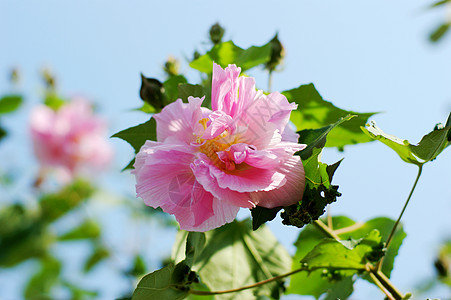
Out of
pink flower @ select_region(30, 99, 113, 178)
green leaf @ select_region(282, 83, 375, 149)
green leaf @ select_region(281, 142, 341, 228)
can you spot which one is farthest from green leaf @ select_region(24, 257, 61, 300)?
green leaf @ select_region(281, 142, 341, 228)

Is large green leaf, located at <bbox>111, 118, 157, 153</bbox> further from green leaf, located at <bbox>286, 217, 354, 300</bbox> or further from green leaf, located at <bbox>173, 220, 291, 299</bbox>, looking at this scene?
green leaf, located at <bbox>286, 217, 354, 300</bbox>

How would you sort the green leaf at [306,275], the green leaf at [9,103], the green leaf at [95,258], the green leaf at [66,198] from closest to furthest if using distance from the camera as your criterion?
the green leaf at [306,275], the green leaf at [95,258], the green leaf at [9,103], the green leaf at [66,198]

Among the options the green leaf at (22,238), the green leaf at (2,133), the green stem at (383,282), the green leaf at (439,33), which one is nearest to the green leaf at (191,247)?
the green stem at (383,282)

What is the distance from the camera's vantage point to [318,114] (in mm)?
853

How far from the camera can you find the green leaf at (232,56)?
0.93m

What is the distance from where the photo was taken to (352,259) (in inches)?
31.4

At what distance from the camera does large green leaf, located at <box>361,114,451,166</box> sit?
665 millimetres

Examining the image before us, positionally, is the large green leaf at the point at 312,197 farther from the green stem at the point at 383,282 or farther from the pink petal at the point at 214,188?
the green stem at the point at 383,282

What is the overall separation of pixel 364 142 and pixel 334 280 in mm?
290

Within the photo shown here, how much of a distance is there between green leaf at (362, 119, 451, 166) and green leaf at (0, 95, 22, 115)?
7.45 ft

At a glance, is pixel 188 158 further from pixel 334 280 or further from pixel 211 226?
pixel 334 280

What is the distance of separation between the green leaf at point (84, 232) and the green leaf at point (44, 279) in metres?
0.20

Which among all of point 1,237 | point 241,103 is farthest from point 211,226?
point 1,237

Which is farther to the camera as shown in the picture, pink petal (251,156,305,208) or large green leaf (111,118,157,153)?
large green leaf (111,118,157,153)
